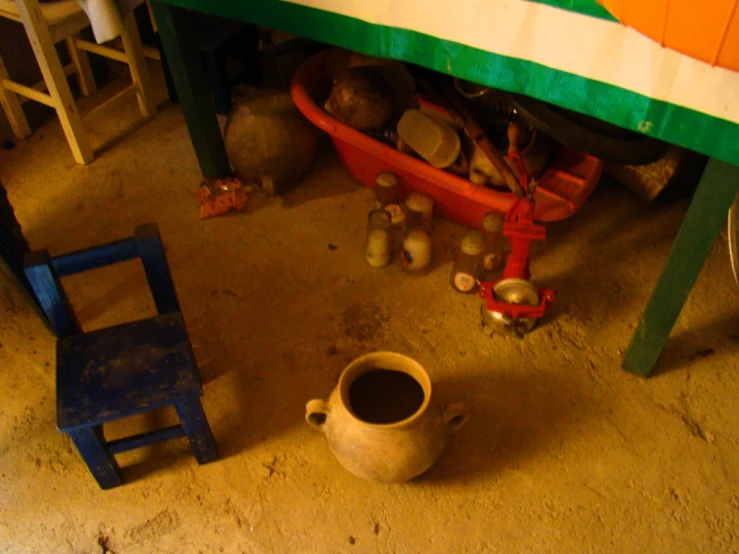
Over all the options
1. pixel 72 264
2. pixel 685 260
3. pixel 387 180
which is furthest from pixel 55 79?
pixel 685 260

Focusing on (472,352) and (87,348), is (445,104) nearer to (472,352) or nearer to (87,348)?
(472,352)

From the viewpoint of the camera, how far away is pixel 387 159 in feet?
5.58

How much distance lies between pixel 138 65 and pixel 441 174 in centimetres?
107

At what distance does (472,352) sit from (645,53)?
739 millimetres

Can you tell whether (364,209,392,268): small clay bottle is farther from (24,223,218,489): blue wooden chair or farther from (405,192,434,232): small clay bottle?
(24,223,218,489): blue wooden chair

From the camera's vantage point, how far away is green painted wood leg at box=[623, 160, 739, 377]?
3.61 feet

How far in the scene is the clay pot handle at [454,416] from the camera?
4.11 ft

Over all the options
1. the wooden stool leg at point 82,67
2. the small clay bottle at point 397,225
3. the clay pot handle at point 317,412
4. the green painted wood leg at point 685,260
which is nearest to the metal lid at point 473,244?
the small clay bottle at point 397,225

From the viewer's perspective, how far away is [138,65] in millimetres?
2057

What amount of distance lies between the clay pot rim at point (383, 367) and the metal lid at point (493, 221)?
49 cm

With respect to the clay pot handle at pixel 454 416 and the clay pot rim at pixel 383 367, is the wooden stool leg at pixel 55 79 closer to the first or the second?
the clay pot rim at pixel 383 367

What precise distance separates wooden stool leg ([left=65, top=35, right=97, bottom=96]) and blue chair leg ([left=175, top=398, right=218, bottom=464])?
142 cm

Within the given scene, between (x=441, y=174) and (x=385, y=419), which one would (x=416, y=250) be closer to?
(x=441, y=174)

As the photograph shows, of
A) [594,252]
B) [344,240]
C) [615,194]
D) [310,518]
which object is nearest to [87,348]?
[310,518]
